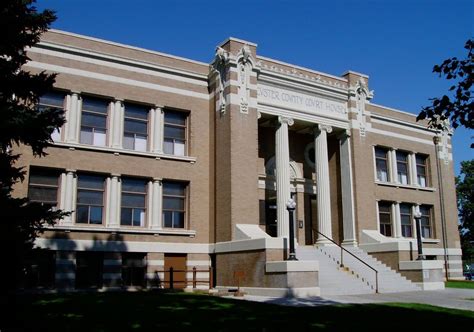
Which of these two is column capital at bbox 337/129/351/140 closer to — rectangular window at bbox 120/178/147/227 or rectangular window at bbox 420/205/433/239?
rectangular window at bbox 420/205/433/239

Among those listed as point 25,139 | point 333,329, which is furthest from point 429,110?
point 25,139

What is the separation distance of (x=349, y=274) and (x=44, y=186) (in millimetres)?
14450

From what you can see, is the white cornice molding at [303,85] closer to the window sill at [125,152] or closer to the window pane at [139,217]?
the window sill at [125,152]

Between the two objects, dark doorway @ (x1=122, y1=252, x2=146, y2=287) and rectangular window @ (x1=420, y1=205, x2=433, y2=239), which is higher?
rectangular window @ (x1=420, y1=205, x2=433, y2=239)

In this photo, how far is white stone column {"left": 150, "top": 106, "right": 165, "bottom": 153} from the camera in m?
27.0

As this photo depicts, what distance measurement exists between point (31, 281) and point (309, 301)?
11.7 metres

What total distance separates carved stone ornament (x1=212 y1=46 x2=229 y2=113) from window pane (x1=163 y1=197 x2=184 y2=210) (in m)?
5.02

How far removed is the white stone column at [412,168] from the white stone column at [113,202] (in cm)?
2147

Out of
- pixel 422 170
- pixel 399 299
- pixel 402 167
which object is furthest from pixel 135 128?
pixel 422 170

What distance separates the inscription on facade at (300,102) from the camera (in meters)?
28.5

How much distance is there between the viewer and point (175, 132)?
1105 inches

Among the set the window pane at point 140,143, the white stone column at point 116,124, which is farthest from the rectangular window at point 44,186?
the window pane at point 140,143

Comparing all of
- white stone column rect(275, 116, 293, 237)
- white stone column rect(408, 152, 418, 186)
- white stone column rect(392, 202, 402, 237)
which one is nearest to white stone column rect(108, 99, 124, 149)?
white stone column rect(275, 116, 293, 237)

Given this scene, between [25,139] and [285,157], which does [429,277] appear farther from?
[25,139]
